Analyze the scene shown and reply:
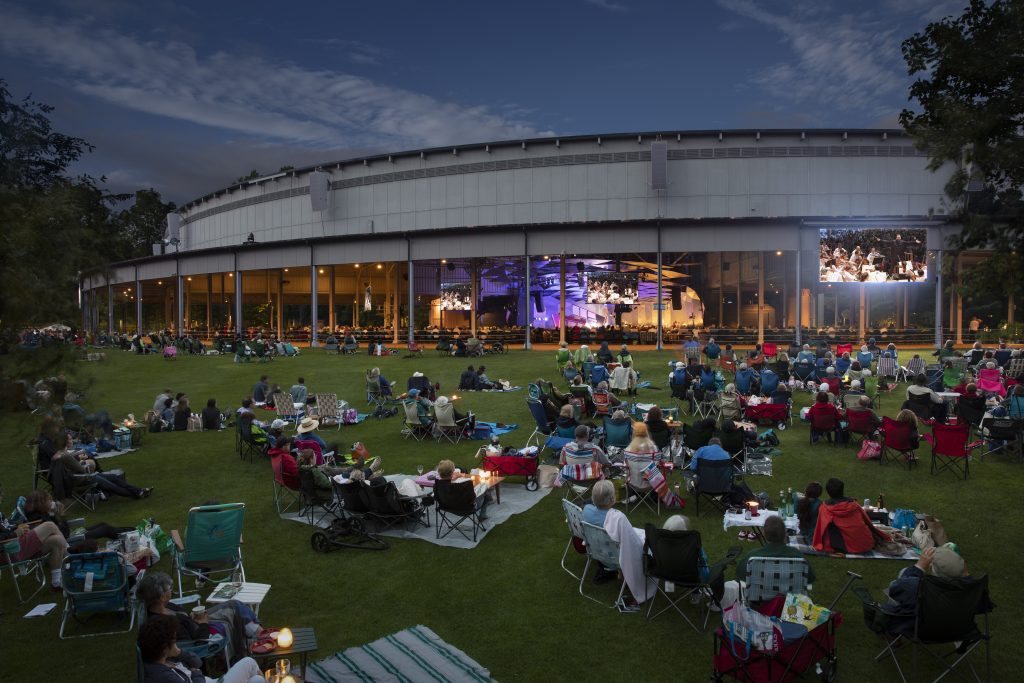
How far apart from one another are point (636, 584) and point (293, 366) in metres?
24.6

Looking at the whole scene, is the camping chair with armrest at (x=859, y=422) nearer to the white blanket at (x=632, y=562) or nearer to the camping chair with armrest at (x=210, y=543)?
the white blanket at (x=632, y=562)

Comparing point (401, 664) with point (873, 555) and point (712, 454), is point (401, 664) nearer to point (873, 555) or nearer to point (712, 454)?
point (712, 454)

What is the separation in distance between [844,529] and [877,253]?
99.1 ft

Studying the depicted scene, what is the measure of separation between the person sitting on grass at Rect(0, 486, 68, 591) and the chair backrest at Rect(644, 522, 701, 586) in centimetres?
674

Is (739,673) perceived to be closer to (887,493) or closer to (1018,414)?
(887,493)

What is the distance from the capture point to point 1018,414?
12.7m

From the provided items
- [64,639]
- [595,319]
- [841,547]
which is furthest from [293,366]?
[841,547]

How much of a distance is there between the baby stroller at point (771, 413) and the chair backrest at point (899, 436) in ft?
11.0

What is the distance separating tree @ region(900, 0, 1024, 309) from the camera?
662 cm

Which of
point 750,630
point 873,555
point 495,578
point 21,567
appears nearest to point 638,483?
point 495,578

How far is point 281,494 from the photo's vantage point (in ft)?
34.7

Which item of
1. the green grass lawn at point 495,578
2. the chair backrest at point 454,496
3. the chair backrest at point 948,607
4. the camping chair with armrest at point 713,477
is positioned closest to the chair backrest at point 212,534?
the green grass lawn at point 495,578

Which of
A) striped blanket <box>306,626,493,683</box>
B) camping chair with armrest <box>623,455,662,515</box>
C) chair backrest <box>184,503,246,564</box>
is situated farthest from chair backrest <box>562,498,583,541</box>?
chair backrest <box>184,503,246,564</box>

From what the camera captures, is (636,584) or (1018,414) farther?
(1018,414)
